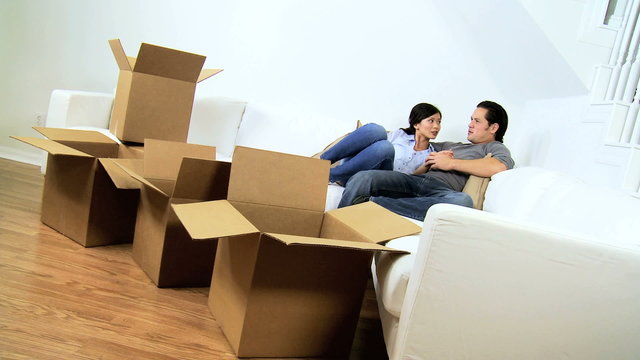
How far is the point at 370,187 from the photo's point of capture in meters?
2.28

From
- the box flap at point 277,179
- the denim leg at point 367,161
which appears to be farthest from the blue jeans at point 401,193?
the box flap at point 277,179

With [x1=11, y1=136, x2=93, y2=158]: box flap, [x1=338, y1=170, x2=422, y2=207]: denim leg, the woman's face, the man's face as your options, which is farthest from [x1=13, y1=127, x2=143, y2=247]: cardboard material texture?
the man's face

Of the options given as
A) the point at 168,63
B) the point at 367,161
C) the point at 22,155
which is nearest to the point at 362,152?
the point at 367,161

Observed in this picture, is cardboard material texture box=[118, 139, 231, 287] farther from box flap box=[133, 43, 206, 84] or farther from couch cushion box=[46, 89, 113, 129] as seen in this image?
couch cushion box=[46, 89, 113, 129]

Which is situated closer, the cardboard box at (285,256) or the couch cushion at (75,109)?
the cardboard box at (285,256)

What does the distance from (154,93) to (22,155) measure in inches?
57.2

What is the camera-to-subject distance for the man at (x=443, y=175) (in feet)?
7.34

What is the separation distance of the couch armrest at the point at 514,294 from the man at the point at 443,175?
1.03m

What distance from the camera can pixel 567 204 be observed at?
5.33ft

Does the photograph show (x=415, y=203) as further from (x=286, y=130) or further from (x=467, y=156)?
(x=286, y=130)

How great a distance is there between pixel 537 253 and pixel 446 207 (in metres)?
0.21

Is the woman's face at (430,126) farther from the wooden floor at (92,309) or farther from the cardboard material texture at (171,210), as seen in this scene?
the cardboard material texture at (171,210)

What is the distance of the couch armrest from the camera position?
110 cm

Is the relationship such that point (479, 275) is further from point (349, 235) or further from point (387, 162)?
point (387, 162)
